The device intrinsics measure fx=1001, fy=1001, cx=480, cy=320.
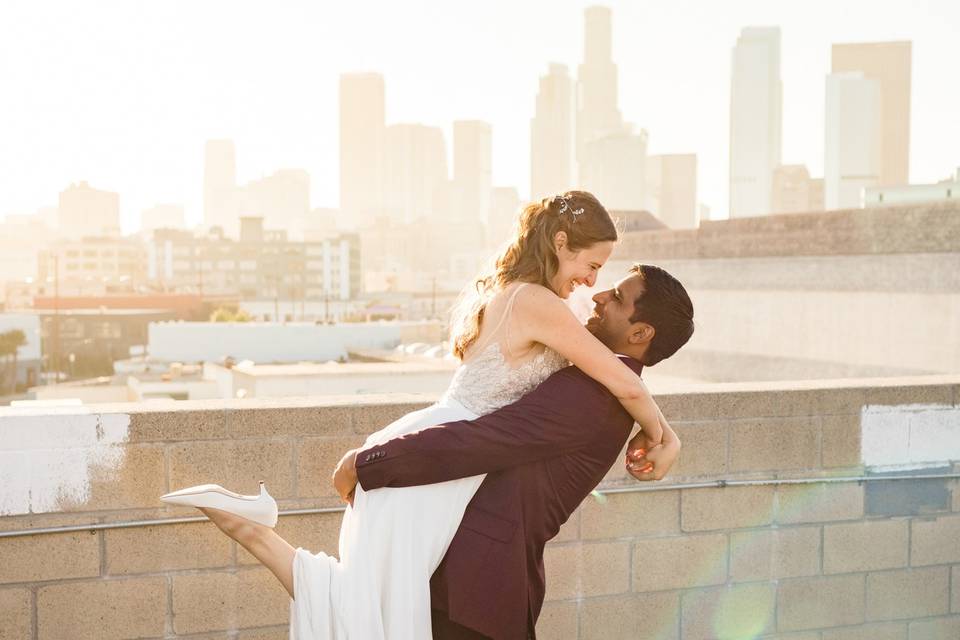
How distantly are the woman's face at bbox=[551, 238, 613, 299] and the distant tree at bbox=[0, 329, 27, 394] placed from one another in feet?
235

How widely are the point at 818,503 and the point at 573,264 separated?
2281mm

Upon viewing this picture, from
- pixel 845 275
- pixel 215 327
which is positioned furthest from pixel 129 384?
pixel 845 275

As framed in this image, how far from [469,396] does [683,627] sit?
6.77 feet

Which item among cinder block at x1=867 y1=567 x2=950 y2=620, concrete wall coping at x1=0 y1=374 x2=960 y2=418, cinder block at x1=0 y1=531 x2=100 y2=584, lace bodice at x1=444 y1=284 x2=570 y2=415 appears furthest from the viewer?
cinder block at x1=867 y1=567 x2=950 y2=620

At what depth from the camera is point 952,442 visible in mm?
4742

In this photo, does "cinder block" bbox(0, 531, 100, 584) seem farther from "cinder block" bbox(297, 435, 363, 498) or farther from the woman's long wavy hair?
the woman's long wavy hair

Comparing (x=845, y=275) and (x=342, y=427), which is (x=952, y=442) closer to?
(x=342, y=427)

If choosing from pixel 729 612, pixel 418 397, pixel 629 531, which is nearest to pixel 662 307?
pixel 418 397

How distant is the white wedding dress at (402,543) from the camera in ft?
9.32

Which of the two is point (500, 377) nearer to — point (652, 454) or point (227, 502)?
point (652, 454)

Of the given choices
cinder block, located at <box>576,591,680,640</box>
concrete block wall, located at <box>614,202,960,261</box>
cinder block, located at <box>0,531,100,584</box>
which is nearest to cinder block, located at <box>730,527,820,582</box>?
cinder block, located at <box>576,591,680,640</box>

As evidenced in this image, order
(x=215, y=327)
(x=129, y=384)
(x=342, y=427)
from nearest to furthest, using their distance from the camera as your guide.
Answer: (x=342, y=427)
(x=129, y=384)
(x=215, y=327)

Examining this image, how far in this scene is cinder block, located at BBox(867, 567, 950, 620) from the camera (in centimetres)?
463

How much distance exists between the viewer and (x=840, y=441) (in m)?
4.54
